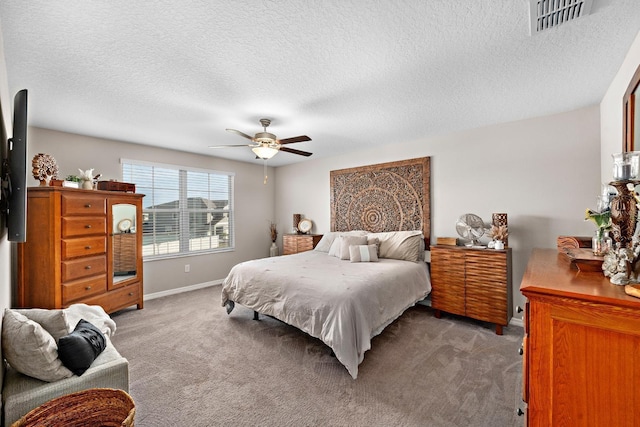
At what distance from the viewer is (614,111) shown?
2.24 metres

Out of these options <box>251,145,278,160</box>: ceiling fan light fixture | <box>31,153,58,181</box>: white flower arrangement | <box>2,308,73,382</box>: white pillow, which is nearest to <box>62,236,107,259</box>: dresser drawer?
<box>31,153,58,181</box>: white flower arrangement

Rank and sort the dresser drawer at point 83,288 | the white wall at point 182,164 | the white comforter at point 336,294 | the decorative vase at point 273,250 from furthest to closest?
the decorative vase at point 273,250, the white wall at point 182,164, the dresser drawer at point 83,288, the white comforter at point 336,294

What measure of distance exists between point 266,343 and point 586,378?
7.98 feet

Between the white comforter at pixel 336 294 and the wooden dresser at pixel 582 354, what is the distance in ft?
4.25

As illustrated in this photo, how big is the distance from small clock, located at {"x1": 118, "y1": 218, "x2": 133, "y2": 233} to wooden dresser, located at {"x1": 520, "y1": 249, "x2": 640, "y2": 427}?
4.22 m

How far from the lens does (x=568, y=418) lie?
95cm

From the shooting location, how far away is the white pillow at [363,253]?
352cm

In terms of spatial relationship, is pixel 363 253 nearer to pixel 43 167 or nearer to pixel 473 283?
pixel 473 283

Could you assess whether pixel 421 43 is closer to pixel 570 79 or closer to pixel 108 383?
pixel 570 79

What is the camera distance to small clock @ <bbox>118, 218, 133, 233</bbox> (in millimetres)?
3492

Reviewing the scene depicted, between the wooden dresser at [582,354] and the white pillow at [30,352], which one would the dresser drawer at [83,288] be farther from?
the wooden dresser at [582,354]

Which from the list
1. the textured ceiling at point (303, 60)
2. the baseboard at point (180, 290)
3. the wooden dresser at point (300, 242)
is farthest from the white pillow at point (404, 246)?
the baseboard at point (180, 290)

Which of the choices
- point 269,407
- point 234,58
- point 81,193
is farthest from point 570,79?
point 81,193

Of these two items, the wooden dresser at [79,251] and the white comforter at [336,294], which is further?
the wooden dresser at [79,251]
